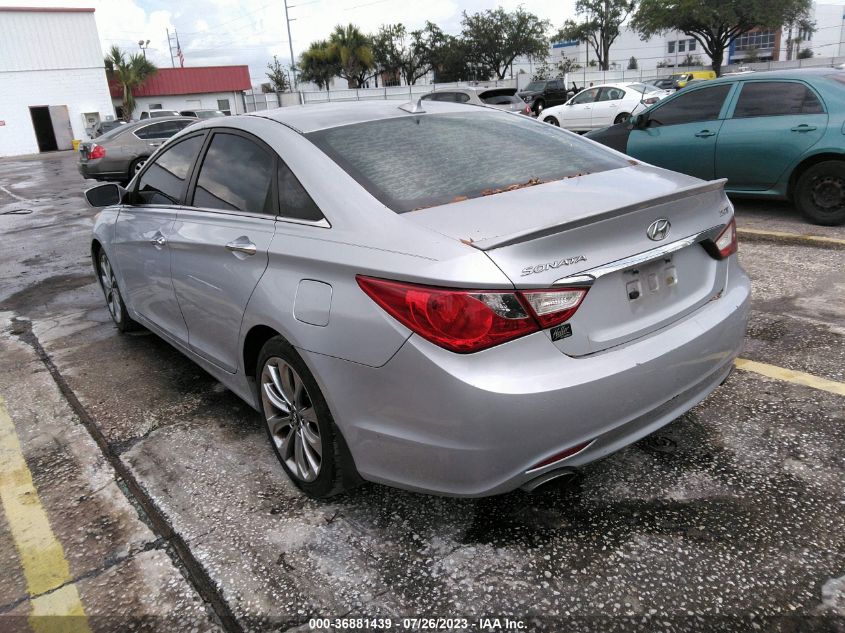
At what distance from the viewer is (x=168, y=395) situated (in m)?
4.00

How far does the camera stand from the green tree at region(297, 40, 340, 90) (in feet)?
184

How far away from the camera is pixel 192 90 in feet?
164

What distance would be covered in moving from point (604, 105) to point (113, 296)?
16.5 metres

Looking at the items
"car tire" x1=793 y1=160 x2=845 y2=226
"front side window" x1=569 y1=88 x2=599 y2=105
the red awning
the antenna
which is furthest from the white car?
the red awning

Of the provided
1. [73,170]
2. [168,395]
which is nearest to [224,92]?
[73,170]

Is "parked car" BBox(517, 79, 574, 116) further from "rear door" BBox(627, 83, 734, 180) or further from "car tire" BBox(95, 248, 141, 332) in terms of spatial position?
"car tire" BBox(95, 248, 141, 332)

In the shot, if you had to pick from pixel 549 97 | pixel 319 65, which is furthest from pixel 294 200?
pixel 319 65

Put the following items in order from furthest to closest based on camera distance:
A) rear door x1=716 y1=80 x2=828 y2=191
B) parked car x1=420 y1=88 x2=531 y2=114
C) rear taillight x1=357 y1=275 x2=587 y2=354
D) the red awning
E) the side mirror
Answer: the red awning
parked car x1=420 y1=88 x2=531 y2=114
rear door x1=716 y1=80 x2=828 y2=191
the side mirror
rear taillight x1=357 y1=275 x2=587 y2=354

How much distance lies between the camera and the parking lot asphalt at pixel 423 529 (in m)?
2.19

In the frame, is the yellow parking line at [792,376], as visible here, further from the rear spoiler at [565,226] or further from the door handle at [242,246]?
the door handle at [242,246]

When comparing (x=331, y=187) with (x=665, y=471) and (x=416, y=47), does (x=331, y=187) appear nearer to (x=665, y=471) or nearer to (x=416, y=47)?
(x=665, y=471)

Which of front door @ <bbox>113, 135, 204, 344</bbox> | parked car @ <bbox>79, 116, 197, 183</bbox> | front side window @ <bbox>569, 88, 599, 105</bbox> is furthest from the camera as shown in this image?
front side window @ <bbox>569, 88, 599, 105</bbox>

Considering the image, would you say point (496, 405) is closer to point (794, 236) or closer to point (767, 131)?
point (794, 236)

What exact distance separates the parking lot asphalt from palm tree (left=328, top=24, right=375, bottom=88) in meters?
55.8
